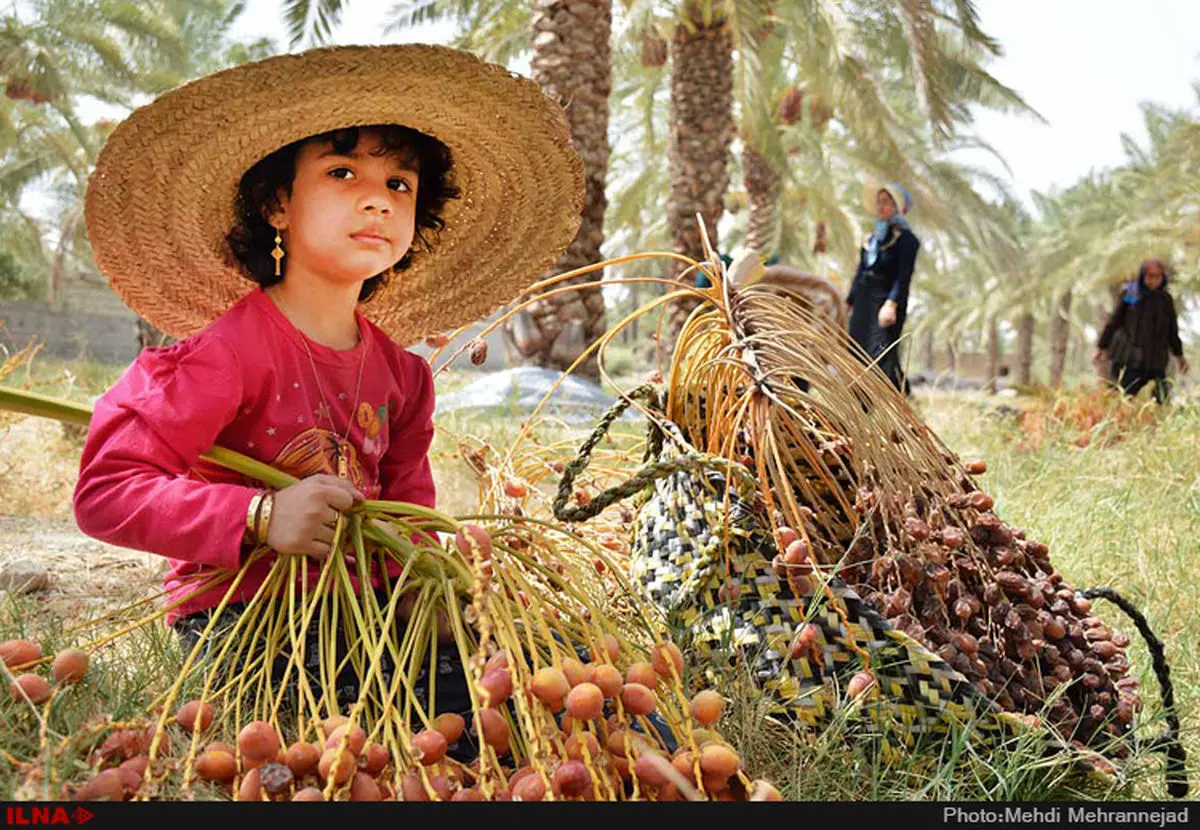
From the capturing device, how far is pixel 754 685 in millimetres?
1407

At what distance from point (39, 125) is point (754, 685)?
13692mm

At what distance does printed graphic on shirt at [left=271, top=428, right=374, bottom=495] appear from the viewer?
1449mm

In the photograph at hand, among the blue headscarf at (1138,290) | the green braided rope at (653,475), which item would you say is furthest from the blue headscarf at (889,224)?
the green braided rope at (653,475)

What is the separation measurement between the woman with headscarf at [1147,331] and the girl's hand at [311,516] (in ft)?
23.3

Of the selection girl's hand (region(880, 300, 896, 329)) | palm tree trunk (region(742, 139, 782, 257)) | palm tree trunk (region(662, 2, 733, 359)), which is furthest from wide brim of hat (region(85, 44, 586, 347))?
palm tree trunk (region(742, 139, 782, 257))

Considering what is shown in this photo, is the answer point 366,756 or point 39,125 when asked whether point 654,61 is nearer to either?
point 39,125

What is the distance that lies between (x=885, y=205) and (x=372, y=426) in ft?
15.7

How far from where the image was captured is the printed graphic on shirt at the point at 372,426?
1552 millimetres

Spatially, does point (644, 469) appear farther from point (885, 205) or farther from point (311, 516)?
point (885, 205)

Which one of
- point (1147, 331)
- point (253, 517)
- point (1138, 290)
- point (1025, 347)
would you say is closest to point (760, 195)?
point (1138, 290)

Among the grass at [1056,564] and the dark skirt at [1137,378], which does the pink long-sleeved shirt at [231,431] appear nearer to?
the grass at [1056,564]

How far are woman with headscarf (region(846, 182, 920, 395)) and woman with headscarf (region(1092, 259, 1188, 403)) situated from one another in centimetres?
232

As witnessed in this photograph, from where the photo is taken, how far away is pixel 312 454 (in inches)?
57.6

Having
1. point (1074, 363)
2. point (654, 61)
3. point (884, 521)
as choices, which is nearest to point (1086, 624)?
point (884, 521)
